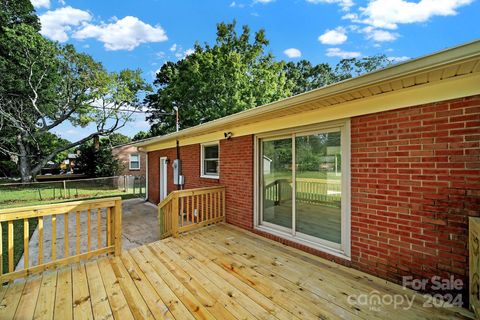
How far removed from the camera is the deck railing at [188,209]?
4242mm

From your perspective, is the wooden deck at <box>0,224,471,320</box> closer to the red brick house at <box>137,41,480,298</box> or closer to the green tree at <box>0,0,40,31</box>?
the red brick house at <box>137,41,480,298</box>

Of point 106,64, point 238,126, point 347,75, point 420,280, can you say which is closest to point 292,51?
point 347,75

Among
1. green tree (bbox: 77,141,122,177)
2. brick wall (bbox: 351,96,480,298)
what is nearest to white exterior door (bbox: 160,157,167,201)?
brick wall (bbox: 351,96,480,298)

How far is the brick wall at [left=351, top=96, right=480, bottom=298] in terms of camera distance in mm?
2162

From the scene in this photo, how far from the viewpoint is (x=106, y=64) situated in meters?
15.9

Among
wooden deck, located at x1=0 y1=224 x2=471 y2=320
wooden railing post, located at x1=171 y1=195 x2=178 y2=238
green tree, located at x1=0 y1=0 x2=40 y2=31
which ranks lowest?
wooden deck, located at x1=0 y1=224 x2=471 y2=320

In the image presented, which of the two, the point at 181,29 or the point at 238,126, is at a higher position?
the point at 181,29

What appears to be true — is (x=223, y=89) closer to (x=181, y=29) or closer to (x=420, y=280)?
(x=181, y=29)

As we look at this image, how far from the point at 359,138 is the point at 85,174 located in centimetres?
2170

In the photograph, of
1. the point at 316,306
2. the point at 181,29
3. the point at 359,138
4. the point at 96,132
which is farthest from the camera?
the point at 96,132

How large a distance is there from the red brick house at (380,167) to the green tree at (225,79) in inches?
440

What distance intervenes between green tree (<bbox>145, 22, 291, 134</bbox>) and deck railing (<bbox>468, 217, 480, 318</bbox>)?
530 inches

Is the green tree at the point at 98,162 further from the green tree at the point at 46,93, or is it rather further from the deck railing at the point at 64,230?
the deck railing at the point at 64,230

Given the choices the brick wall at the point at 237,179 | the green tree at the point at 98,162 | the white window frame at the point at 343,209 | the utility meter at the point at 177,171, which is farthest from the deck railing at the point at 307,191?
the green tree at the point at 98,162
